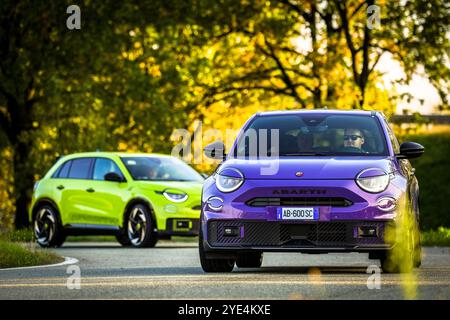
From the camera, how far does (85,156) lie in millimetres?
24016

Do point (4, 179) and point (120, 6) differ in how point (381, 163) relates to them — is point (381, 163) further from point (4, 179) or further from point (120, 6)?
point (4, 179)

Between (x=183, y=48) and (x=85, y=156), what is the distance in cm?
1266

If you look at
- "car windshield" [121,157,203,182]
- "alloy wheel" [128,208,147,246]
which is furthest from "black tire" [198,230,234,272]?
"car windshield" [121,157,203,182]

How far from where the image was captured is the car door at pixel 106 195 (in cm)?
2281

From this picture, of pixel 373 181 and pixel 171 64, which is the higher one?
pixel 171 64

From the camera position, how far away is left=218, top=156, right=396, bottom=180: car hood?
13062 mm

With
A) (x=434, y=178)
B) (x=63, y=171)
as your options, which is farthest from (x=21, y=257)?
(x=434, y=178)

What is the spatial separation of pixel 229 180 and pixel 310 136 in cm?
141

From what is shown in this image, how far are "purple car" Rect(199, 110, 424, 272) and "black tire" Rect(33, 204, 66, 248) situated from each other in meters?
10.1

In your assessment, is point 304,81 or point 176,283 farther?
point 304,81

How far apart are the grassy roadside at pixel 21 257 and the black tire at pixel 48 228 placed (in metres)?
6.23

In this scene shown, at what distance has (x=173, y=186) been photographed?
2248 centimetres

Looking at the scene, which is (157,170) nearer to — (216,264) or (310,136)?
(310,136)
